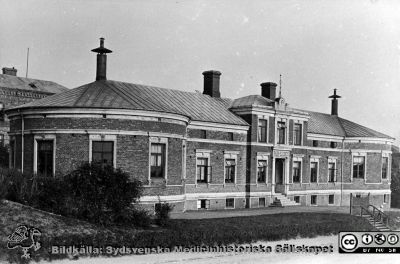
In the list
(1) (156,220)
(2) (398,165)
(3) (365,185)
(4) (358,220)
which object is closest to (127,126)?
(1) (156,220)

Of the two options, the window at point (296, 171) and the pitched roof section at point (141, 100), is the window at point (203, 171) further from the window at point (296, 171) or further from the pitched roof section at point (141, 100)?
Answer: the window at point (296, 171)

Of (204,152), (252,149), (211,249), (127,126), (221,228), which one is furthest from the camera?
(252,149)

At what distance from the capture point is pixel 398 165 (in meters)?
58.8

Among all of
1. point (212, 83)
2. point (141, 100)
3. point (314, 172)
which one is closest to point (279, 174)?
point (314, 172)

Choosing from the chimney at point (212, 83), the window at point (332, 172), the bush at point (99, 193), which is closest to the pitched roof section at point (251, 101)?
the chimney at point (212, 83)

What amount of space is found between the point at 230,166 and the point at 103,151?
11.4 meters

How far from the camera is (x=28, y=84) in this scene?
5472cm

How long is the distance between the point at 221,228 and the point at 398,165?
4246 cm

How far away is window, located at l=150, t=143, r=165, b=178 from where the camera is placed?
28372 mm

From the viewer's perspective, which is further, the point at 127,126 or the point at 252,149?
the point at 252,149

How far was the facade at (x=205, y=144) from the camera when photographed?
2720 centimetres

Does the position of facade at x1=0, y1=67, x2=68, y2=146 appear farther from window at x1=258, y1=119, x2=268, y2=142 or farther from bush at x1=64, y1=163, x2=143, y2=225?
bush at x1=64, y1=163, x2=143, y2=225

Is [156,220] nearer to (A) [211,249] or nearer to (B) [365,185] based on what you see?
(A) [211,249]

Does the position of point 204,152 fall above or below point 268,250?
above
